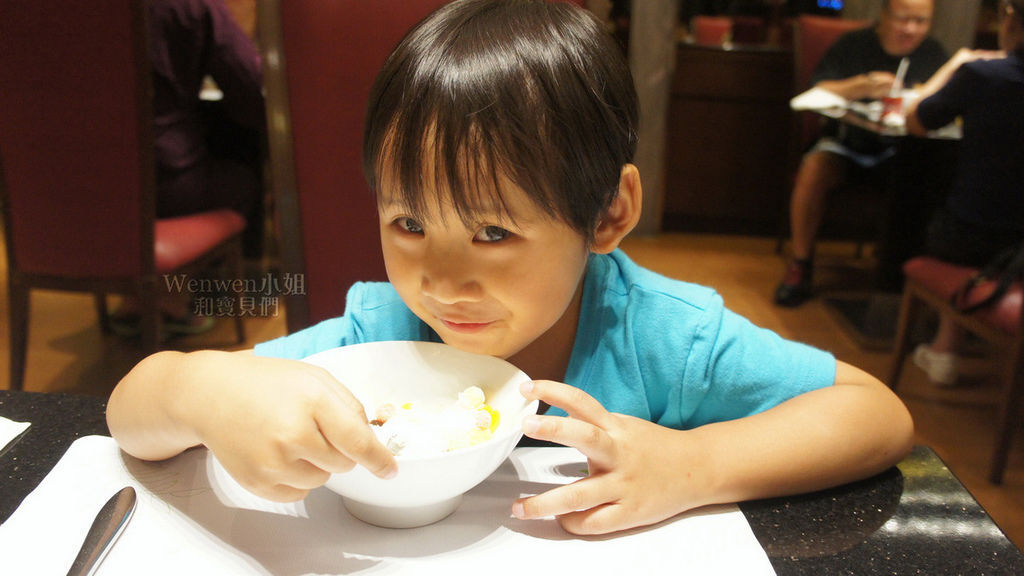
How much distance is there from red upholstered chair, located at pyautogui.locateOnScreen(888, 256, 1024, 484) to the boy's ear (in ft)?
4.33

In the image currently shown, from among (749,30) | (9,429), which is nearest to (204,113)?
(9,429)

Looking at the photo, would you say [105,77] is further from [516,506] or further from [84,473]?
[516,506]

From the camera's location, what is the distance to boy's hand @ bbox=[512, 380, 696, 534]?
1.68ft

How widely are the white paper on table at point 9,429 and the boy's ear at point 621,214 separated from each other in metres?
0.50

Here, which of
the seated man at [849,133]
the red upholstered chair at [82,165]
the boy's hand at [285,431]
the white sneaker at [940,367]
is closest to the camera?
the boy's hand at [285,431]

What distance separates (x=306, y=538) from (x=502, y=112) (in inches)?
13.0

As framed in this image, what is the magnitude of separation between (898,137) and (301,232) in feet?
6.41

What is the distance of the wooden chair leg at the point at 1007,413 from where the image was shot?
5.39 feet

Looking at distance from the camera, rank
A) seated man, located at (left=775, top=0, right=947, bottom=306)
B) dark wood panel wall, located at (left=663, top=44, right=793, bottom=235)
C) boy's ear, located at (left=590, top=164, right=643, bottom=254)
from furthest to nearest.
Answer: dark wood panel wall, located at (left=663, top=44, right=793, bottom=235), seated man, located at (left=775, top=0, right=947, bottom=306), boy's ear, located at (left=590, top=164, right=643, bottom=254)

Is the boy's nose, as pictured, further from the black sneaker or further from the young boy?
the black sneaker

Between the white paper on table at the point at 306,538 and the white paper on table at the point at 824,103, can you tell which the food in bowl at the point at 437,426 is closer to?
the white paper on table at the point at 306,538

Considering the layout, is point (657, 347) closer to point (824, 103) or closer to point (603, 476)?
point (603, 476)

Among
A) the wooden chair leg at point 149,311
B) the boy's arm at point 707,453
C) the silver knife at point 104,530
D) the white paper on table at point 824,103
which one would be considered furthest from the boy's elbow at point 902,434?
the white paper on table at point 824,103

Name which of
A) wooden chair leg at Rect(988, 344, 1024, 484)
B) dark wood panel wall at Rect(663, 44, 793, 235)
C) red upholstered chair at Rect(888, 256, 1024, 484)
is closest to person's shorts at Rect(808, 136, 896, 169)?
dark wood panel wall at Rect(663, 44, 793, 235)
